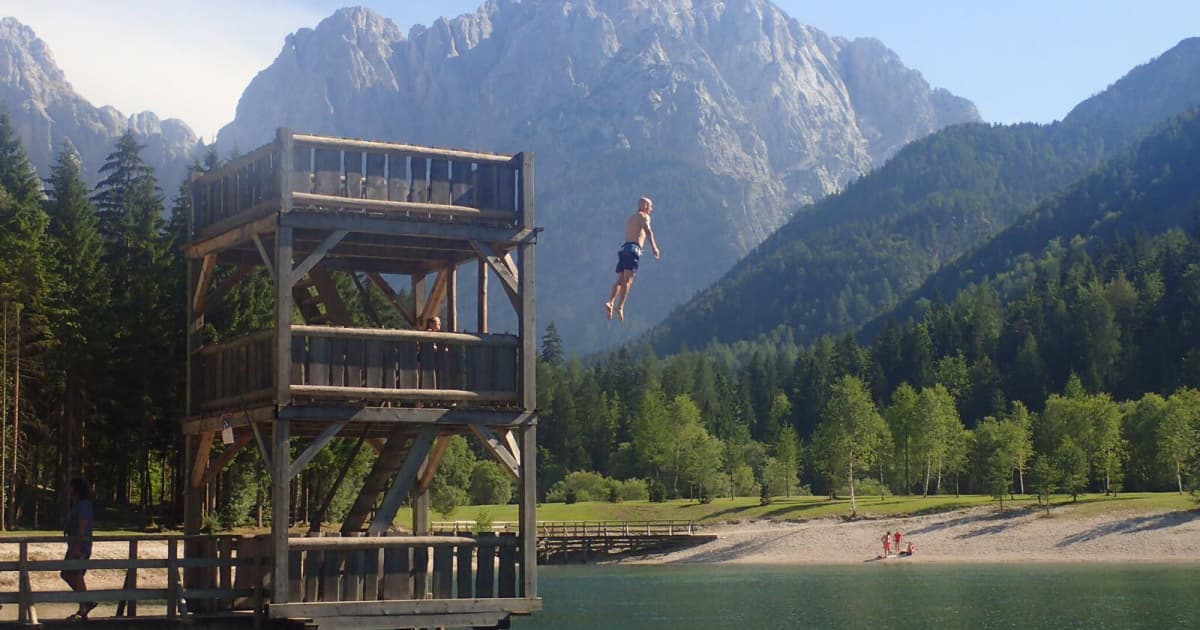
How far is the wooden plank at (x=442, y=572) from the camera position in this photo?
24391 millimetres

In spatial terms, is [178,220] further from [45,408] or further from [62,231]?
[45,408]

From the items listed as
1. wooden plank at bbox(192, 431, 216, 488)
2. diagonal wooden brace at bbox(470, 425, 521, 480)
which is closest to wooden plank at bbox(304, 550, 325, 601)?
diagonal wooden brace at bbox(470, 425, 521, 480)

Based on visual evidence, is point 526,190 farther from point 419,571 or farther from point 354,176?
point 419,571

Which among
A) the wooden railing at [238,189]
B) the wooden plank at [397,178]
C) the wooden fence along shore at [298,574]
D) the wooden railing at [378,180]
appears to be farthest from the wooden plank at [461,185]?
the wooden fence along shore at [298,574]

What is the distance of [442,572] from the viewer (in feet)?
80.3

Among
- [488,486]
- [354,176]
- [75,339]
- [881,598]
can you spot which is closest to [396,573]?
[354,176]

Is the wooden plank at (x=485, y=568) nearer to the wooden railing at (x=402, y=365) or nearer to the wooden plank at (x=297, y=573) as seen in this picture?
the wooden railing at (x=402, y=365)

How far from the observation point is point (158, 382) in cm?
5247

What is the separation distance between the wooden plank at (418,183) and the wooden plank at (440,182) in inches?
3.4

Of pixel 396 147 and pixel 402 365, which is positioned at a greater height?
pixel 396 147

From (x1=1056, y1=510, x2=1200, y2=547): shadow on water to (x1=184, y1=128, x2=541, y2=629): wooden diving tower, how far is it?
77323mm

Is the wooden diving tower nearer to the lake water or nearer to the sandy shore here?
the lake water

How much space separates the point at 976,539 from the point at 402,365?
268 feet

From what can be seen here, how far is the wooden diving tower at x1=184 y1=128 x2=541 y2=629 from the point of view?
2372 centimetres
